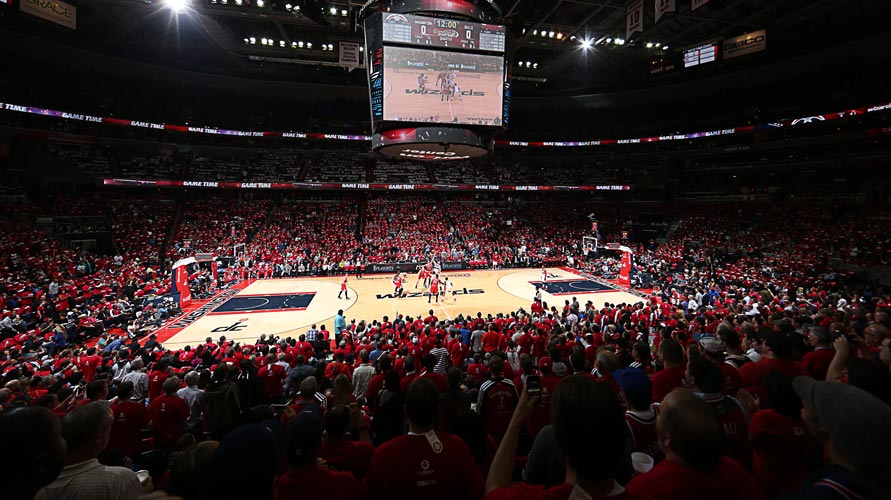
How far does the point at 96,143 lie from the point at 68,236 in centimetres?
1091

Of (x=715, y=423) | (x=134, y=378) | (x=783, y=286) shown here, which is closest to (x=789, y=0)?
(x=783, y=286)

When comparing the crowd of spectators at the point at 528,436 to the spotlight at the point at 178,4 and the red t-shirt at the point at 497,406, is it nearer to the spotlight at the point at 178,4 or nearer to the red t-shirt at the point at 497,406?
the red t-shirt at the point at 497,406

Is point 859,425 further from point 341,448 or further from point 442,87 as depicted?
point 442,87

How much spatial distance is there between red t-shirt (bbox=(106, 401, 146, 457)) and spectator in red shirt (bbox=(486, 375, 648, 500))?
6249 mm

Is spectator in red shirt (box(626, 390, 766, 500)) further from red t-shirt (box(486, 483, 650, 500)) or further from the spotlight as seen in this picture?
the spotlight

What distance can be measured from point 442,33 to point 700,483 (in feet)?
51.0

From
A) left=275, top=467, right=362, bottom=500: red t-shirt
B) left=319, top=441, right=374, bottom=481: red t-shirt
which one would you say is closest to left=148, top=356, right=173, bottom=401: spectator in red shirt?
left=319, top=441, right=374, bottom=481: red t-shirt

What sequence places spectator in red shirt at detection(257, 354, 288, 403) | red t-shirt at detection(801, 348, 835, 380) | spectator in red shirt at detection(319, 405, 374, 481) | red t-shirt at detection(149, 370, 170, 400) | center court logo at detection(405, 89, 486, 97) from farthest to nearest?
center court logo at detection(405, 89, 486, 97) → spectator in red shirt at detection(257, 354, 288, 403) → red t-shirt at detection(149, 370, 170, 400) → red t-shirt at detection(801, 348, 835, 380) → spectator in red shirt at detection(319, 405, 374, 481)

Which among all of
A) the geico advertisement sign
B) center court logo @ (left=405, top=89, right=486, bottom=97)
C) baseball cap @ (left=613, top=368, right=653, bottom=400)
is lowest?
baseball cap @ (left=613, top=368, right=653, bottom=400)

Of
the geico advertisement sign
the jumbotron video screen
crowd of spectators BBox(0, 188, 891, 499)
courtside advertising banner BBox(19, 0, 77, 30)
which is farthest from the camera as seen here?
the geico advertisement sign

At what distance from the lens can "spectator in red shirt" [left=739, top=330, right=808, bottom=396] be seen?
4.63 metres

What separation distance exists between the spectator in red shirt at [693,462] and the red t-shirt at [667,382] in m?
2.84

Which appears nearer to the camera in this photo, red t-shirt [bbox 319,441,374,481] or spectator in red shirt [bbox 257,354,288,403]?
red t-shirt [bbox 319,441,374,481]

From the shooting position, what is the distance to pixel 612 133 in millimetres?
43062
